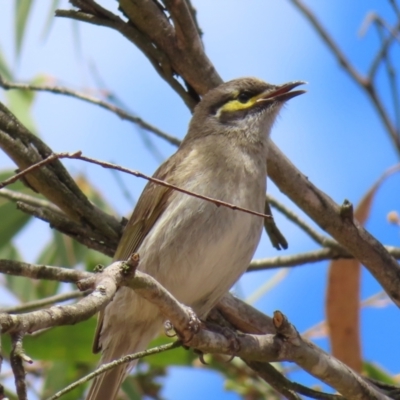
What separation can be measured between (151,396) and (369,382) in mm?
1884

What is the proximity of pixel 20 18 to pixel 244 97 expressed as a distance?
146 centimetres

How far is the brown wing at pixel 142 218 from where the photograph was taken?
137 inches

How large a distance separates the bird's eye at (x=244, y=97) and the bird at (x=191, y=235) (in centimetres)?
29

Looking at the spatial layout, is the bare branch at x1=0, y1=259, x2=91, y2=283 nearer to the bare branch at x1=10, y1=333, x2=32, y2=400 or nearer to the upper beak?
the bare branch at x1=10, y1=333, x2=32, y2=400

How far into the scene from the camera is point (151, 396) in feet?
15.2

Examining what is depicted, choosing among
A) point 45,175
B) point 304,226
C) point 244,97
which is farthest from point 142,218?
point 244,97

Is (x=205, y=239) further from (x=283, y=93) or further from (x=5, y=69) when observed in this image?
(x=5, y=69)

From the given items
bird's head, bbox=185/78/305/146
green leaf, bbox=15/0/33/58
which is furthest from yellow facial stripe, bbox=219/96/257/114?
green leaf, bbox=15/0/33/58

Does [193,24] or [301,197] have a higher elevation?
[193,24]

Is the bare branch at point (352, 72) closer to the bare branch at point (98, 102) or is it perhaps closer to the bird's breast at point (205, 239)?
the bird's breast at point (205, 239)

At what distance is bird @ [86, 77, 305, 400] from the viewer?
Answer: 341 cm

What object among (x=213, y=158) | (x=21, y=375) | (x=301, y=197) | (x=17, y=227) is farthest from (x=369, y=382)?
(x=17, y=227)

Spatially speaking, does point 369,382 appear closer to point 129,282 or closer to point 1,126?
point 129,282

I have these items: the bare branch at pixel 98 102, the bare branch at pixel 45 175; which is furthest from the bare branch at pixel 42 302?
the bare branch at pixel 98 102
